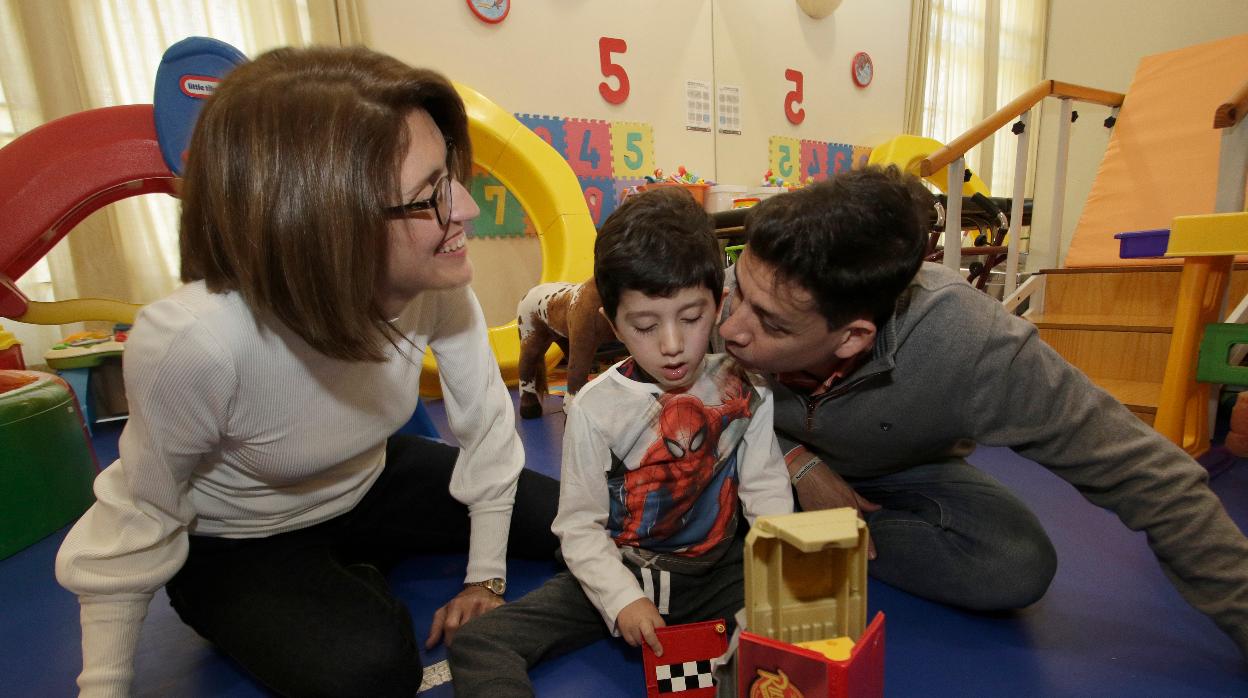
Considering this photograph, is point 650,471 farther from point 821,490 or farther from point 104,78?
point 104,78

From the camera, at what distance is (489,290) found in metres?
3.45

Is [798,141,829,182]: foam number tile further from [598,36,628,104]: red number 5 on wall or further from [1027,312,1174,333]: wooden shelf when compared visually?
[1027,312,1174,333]: wooden shelf

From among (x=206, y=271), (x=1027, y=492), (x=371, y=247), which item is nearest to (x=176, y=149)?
(x=206, y=271)

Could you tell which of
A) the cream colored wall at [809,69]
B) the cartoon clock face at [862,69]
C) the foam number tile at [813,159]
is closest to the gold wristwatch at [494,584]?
the cream colored wall at [809,69]

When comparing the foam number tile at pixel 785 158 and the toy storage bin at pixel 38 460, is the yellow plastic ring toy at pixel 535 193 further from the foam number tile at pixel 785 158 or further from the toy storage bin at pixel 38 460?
the foam number tile at pixel 785 158

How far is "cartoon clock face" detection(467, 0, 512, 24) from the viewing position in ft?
10.3

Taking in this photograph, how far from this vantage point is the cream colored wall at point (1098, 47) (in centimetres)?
364

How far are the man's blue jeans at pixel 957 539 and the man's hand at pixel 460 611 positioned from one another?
0.69m

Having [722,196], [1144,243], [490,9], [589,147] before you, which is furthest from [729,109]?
[1144,243]

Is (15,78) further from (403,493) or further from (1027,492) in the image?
(1027,492)

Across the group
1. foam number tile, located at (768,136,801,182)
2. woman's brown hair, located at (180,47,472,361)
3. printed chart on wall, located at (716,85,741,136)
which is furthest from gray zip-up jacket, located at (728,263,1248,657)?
foam number tile, located at (768,136,801,182)

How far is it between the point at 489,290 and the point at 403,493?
2.42m

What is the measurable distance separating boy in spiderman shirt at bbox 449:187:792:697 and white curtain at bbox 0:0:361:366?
7.51ft

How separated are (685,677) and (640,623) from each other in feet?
0.30
